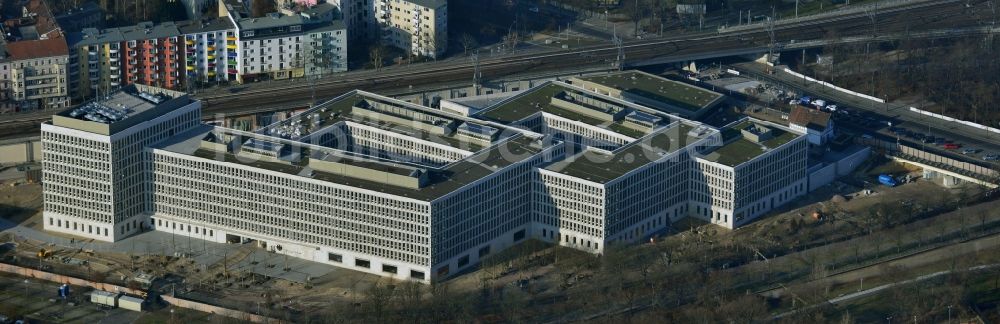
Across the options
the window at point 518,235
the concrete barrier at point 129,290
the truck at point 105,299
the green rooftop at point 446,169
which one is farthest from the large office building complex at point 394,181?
the truck at point 105,299

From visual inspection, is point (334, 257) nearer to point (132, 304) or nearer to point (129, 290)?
point (129, 290)

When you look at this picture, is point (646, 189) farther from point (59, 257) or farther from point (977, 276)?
point (59, 257)

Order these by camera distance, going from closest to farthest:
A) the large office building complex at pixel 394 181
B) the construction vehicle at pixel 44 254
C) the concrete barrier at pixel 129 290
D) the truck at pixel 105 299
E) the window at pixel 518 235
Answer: the concrete barrier at pixel 129 290
the truck at pixel 105 299
the large office building complex at pixel 394 181
the construction vehicle at pixel 44 254
the window at pixel 518 235

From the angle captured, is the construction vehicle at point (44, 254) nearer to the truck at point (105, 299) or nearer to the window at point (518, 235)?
the truck at point (105, 299)

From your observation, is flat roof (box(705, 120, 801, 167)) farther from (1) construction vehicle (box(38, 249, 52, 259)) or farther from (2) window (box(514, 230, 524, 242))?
(1) construction vehicle (box(38, 249, 52, 259))

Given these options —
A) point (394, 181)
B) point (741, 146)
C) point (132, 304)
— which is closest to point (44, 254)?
point (132, 304)

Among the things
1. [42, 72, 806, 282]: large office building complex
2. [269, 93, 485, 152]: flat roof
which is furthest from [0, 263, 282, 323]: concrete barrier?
[269, 93, 485, 152]: flat roof

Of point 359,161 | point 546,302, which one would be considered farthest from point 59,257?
point 546,302
